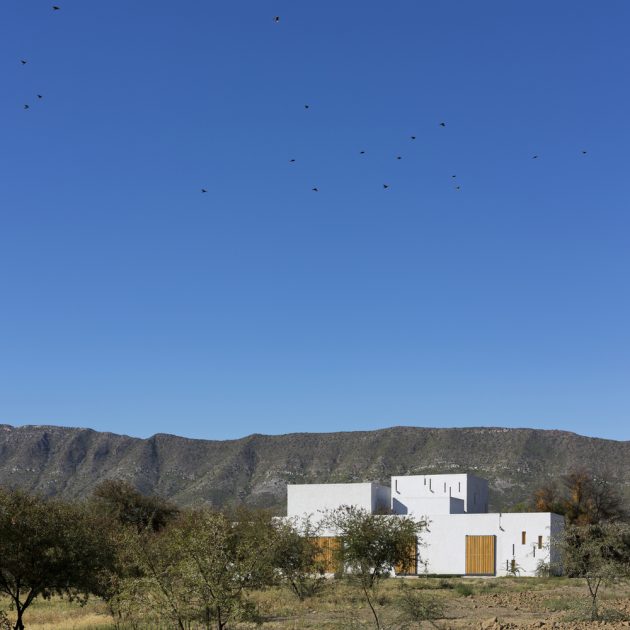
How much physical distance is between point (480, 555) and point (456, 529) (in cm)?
267

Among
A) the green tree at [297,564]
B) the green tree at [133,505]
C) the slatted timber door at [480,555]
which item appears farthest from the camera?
the green tree at [133,505]

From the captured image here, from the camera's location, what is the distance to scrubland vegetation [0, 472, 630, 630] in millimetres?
19906

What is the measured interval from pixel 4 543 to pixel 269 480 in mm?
120349

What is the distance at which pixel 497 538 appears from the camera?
67.2 m

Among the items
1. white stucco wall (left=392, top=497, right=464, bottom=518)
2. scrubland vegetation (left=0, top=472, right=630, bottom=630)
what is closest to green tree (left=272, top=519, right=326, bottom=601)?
scrubland vegetation (left=0, top=472, right=630, bottom=630)

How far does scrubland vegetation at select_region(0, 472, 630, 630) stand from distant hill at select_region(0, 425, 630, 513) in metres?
72.8

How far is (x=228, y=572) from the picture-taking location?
1938 centimetres

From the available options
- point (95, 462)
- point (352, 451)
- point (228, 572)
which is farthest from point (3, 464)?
point (228, 572)

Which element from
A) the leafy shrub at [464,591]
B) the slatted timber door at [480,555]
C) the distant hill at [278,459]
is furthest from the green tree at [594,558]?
the distant hill at [278,459]

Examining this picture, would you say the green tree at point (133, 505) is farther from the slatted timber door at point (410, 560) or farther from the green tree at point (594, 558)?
the green tree at point (594, 558)

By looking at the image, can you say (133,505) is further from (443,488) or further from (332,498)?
(443,488)

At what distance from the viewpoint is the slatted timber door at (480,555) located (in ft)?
220

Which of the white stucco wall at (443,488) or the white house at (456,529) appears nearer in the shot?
the white house at (456,529)

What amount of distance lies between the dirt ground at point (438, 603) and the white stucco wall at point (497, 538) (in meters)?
10.9
